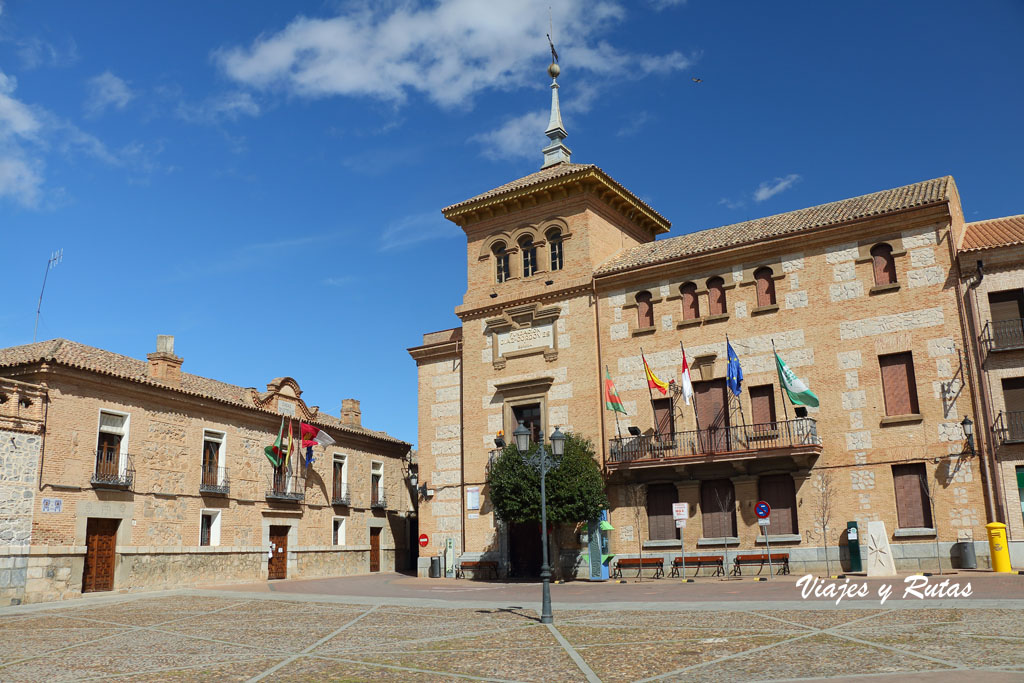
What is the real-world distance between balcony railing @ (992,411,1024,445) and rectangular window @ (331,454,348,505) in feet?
82.1

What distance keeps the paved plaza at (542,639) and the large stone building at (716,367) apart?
4.24 m

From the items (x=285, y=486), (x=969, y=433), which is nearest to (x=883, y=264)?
(x=969, y=433)

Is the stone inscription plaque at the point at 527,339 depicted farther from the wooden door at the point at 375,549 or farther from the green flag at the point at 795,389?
the wooden door at the point at 375,549

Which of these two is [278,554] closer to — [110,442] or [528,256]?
[110,442]

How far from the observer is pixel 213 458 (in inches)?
1145

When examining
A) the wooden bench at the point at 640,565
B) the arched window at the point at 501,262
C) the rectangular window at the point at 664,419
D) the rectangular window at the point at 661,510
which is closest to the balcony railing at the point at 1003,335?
the rectangular window at the point at 664,419

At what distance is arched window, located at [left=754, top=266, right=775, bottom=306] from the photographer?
1010 inches

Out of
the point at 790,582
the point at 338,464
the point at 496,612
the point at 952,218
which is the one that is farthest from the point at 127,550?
the point at 952,218

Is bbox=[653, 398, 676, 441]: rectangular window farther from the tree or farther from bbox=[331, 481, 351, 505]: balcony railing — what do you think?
bbox=[331, 481, 351, 505]: balcony railing

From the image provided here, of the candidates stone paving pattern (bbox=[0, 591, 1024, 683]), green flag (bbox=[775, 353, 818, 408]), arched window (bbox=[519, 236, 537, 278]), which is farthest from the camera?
arched window (bbox=[519, 236, 537, 278])

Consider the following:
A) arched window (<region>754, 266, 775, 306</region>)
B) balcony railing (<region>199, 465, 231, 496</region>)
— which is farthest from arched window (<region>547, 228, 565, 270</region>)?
balcony railing (<region>199, 465, 231, 496</region>)

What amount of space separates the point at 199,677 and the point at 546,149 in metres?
29.5

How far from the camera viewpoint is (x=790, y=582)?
21.0 meters

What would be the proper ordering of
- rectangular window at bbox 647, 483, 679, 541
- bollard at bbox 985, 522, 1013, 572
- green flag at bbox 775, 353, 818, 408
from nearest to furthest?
bollard at bbox 985, 522, 1013, 572 < green flag at bbox 775, 353, 818, 408 < rectangular window at bbox 647, 483, 679, 541
